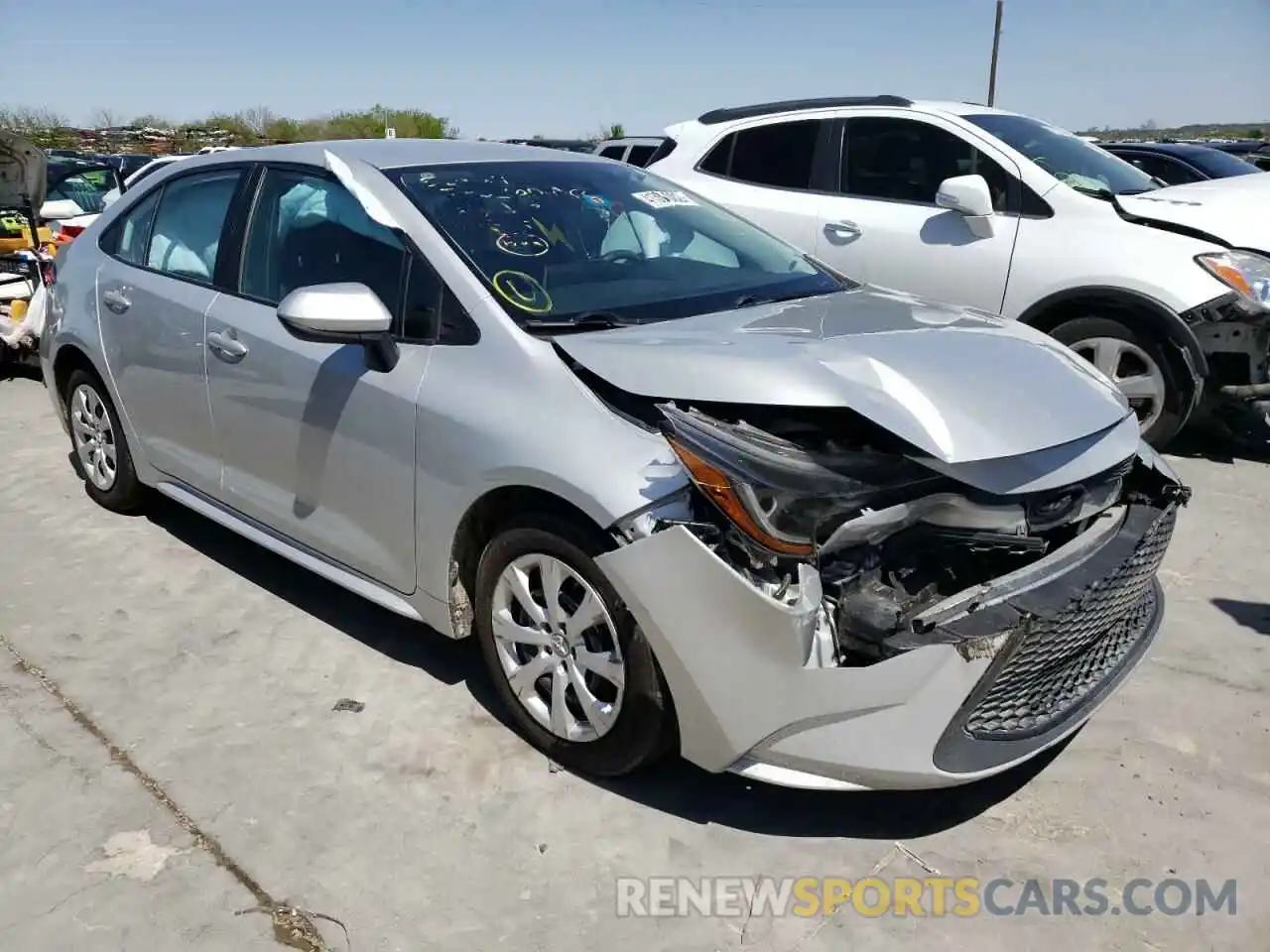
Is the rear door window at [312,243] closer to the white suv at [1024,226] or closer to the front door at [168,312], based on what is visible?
the front door at [168,312]

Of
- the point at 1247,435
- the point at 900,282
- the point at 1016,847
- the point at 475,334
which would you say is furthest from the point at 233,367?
the point at 1247,435

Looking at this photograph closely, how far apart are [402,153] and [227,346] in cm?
92

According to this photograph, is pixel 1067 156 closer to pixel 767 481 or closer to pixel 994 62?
pixel 767 481

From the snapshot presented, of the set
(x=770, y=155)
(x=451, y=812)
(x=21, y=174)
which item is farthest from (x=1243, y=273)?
(x=21, y=174)

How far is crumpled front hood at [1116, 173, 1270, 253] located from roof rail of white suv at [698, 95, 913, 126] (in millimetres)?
1527

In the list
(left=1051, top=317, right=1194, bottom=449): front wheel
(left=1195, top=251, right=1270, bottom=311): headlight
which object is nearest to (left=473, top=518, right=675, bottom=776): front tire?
(left=1051, top=317, right=1194, bottom=449): front wheel

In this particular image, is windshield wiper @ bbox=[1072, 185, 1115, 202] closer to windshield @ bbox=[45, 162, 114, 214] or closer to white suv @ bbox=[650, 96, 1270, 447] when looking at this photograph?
white suv @ bbox=[650, 96, 1270, 447]

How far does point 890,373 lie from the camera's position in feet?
8.59

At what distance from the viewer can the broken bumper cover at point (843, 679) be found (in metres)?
2.40

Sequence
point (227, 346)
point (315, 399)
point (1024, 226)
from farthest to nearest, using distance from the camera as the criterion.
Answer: point (1024, 226) < point (227, 346) < point (315, 399)

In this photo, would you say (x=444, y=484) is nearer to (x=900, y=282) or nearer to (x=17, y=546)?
(x=17, y=546)

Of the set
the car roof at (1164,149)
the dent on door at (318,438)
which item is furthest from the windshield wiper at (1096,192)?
the car roof at (1164,149)

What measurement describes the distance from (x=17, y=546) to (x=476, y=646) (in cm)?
241

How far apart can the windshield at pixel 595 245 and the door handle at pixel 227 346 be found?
0.86m
